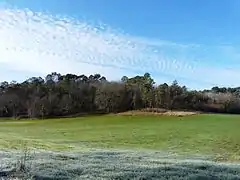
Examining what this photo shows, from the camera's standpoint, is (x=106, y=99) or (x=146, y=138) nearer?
(x=146, y=138)

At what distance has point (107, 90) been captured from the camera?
11331 cm

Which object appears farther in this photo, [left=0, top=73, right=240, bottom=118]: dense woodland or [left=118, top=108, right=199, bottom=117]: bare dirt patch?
[left=0, top=73, right=240, bottom=118]: dense woodland

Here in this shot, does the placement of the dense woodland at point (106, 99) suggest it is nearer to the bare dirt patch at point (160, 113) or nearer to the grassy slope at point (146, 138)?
the bare dirt patch at point (160, 113)

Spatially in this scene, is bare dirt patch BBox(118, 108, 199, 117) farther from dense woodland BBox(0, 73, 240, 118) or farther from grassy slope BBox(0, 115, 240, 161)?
dense woodland BBox(0, 73, 240, 118)

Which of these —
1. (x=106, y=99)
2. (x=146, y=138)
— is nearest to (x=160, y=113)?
(x=106, y=99)

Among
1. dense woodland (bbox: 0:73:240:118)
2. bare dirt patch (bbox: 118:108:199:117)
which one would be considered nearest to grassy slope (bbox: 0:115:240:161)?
bare dirt patch (bbox: 118:108:199:117)

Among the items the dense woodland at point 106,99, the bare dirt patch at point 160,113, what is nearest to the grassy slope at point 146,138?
the bare dirt patch at point 160,113

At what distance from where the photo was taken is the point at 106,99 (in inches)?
4368

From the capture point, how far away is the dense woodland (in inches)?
4284

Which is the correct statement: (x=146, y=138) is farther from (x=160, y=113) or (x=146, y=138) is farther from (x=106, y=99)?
(x=106, y=99)

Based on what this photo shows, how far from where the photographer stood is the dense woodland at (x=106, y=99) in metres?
109

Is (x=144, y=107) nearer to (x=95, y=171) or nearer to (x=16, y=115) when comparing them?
(x=16, y=115)

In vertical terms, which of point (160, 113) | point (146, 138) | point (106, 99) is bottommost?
point (146, 138)

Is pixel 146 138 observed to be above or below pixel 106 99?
below
